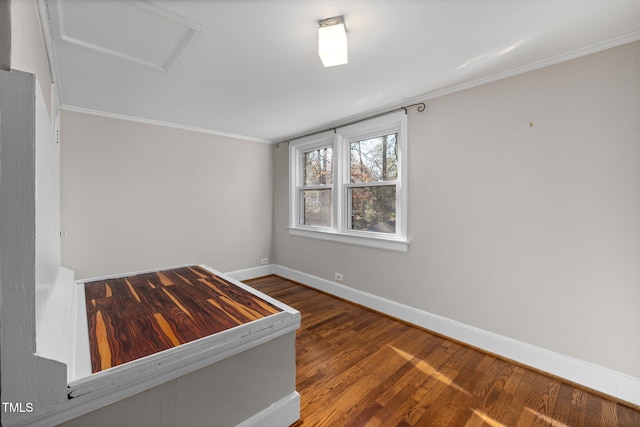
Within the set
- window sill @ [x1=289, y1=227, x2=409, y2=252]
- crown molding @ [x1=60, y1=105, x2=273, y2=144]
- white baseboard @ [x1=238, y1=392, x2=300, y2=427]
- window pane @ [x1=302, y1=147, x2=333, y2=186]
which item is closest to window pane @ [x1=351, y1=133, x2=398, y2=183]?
window pane @ [x1=302, y1=147, x2=333, y2=186]

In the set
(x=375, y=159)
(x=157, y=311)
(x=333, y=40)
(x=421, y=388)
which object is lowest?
(x=421, y=388)

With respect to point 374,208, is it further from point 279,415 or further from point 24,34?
point 24,34

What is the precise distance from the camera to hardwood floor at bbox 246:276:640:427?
1.60 meters

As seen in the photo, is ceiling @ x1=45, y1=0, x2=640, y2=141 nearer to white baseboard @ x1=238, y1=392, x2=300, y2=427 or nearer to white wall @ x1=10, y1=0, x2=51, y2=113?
white wall @ x1=10, y1=0, x2=51, y2=113

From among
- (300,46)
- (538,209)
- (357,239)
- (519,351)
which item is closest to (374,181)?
(357,239)

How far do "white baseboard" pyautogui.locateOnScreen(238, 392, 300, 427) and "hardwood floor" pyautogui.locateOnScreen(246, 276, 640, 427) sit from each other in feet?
0.34

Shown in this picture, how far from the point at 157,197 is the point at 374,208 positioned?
2683 millimetres

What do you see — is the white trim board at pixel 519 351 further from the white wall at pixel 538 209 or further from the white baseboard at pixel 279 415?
the white baseboard at pixel 279 415

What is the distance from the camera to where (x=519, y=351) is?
6.95 feet

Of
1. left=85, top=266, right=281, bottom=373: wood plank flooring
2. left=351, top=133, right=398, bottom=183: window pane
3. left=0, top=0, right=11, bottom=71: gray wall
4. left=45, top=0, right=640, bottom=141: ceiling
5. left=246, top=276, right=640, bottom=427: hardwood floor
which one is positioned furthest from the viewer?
left=351, top=133, right=398, bottom=183: window pane

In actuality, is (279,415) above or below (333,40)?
below

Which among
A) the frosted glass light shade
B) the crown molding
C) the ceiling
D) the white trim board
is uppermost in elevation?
the crown molding

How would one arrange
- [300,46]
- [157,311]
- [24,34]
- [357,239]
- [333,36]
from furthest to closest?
[357,239] → [300,46] → [333,36] → [157,311] → [24,34]

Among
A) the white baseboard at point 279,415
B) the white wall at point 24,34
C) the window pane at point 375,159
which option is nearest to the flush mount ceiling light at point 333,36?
the white wall at point 24,34
